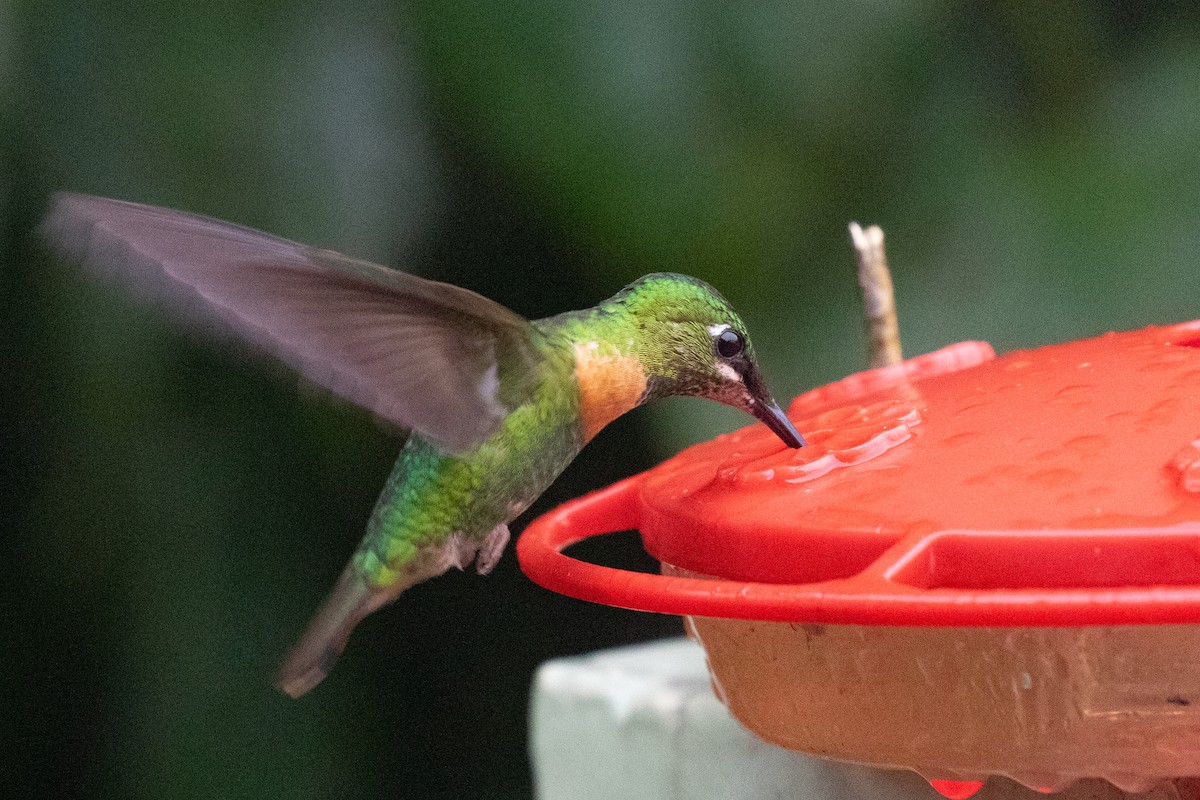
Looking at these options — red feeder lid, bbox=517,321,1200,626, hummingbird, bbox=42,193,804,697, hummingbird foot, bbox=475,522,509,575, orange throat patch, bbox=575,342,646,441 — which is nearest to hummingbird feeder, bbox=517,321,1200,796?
red feeder lid, bbox=517,321,1200,626

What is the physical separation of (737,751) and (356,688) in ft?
3.24

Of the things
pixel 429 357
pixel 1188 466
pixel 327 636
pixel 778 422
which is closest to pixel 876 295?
pixel 778 422

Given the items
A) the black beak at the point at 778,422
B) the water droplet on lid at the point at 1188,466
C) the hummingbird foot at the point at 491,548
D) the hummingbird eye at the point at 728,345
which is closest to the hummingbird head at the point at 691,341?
the hummingbird eye at the point at 728,345

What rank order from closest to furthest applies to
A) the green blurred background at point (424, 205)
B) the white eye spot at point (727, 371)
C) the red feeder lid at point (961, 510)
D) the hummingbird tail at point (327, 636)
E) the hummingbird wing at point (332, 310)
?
1. the red feeder lid at point (961, 510)
2. the hummingbird wing at point (332, 310)
3. the white eye spot at point (727, 371)
4. the hummingbird tail at point (327, 636)
5. the green blurred background at point (424, 205)

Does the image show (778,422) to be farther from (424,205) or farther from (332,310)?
(424,205)

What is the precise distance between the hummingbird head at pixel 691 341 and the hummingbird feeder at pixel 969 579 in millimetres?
321

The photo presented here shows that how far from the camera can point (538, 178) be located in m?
2.42

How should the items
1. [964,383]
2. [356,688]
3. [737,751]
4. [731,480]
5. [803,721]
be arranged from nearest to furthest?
1. [803,721]
2. [731,480]
3. [964,383]
4. [737,751]
5. [356,688]

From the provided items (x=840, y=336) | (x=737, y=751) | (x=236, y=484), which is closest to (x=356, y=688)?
(x=236, y=484)

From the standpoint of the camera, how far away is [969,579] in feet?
3.55

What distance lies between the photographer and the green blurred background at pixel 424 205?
2.37 m

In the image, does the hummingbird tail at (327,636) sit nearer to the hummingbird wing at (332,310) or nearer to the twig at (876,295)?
the hummingbird wing at (332,310)

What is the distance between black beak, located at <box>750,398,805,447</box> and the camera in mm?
1512

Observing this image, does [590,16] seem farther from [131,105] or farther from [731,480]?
[731,480]
